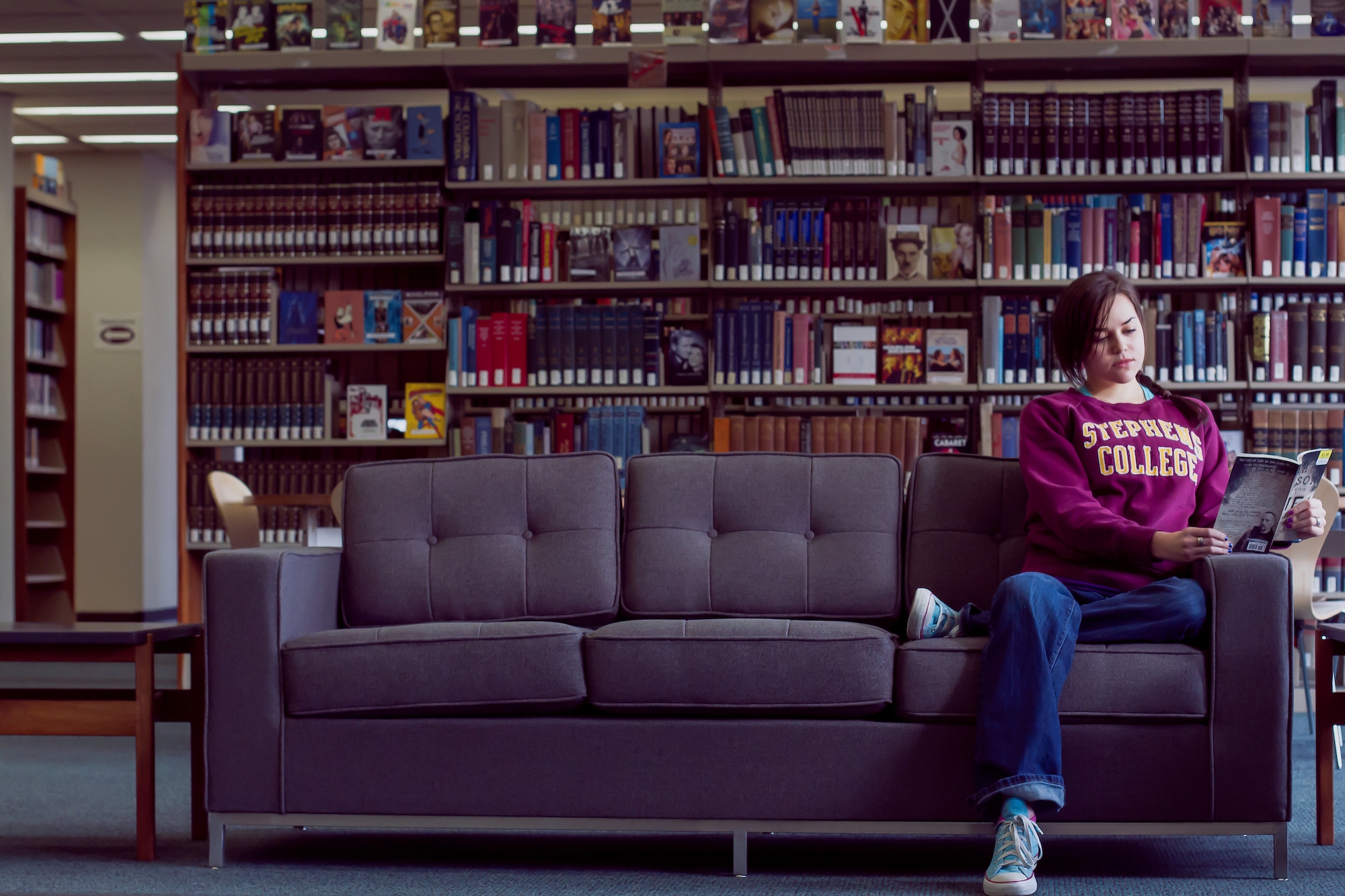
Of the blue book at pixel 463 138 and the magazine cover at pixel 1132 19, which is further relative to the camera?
the blue book at pixel 463 138

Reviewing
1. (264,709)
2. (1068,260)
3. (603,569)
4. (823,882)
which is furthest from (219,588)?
(1068,260)

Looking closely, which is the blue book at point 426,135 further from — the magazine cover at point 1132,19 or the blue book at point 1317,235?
the blue book at point 1317,235

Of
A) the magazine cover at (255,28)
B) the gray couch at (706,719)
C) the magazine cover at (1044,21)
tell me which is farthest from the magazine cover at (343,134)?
the gray couch at (706,719)

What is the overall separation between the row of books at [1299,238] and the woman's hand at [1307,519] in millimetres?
2622

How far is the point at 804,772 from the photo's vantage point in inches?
82.0

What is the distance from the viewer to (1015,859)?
1888 millimetres

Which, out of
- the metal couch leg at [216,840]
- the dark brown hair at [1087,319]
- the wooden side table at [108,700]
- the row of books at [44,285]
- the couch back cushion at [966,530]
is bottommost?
the metal couch leg at [216,840]

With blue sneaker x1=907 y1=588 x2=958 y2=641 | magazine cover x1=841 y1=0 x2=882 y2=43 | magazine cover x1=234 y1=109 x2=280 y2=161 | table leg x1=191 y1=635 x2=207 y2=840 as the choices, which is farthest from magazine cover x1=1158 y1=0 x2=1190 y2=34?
table leg x1=191 y1=635 x2=207 y2=840

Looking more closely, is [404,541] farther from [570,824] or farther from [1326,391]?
[1326,391]

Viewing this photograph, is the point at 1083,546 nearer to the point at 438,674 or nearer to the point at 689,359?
the point at 438,674

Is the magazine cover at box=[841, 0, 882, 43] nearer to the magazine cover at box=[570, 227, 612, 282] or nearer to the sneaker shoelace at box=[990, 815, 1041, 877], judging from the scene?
the magazine cover at box=[570, 227, 612, 282]

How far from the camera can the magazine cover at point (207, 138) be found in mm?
4836

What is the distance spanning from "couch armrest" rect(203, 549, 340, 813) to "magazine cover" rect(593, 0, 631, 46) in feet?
9.99

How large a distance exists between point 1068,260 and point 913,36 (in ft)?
3.24
